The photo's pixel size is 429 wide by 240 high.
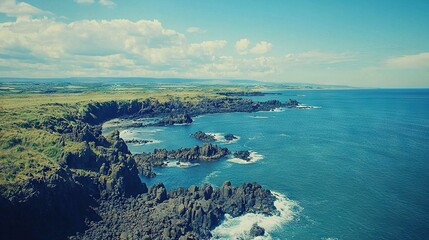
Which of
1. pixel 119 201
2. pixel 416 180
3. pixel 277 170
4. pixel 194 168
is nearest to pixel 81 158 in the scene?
pixel 119 201

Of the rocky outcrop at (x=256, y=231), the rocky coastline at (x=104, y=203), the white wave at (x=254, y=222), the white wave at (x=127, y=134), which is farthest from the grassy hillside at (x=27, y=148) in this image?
the white wave at (x=127, y=134)

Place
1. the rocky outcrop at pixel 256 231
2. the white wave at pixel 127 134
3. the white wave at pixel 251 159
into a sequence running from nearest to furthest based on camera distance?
the rocky outcrop at pixel 256 231 < the white wave at pixel 251 159 < the white wave at pixel 127 134

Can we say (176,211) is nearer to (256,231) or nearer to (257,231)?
(256,231)

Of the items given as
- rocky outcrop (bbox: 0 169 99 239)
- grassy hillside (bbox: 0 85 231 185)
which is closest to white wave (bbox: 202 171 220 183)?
rocky outcrop (bbox: 0 169 99 239)

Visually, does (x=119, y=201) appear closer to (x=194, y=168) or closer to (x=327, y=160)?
(x=194, y=168)

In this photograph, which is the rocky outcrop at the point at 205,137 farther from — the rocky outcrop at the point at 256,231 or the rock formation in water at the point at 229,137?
the rocky outcrop at the point at 256,231

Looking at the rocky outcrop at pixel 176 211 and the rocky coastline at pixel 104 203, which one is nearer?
the rocky coastline at pixel 104 203

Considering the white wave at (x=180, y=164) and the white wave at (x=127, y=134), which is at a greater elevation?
the white wave at (x=127, y=134)
